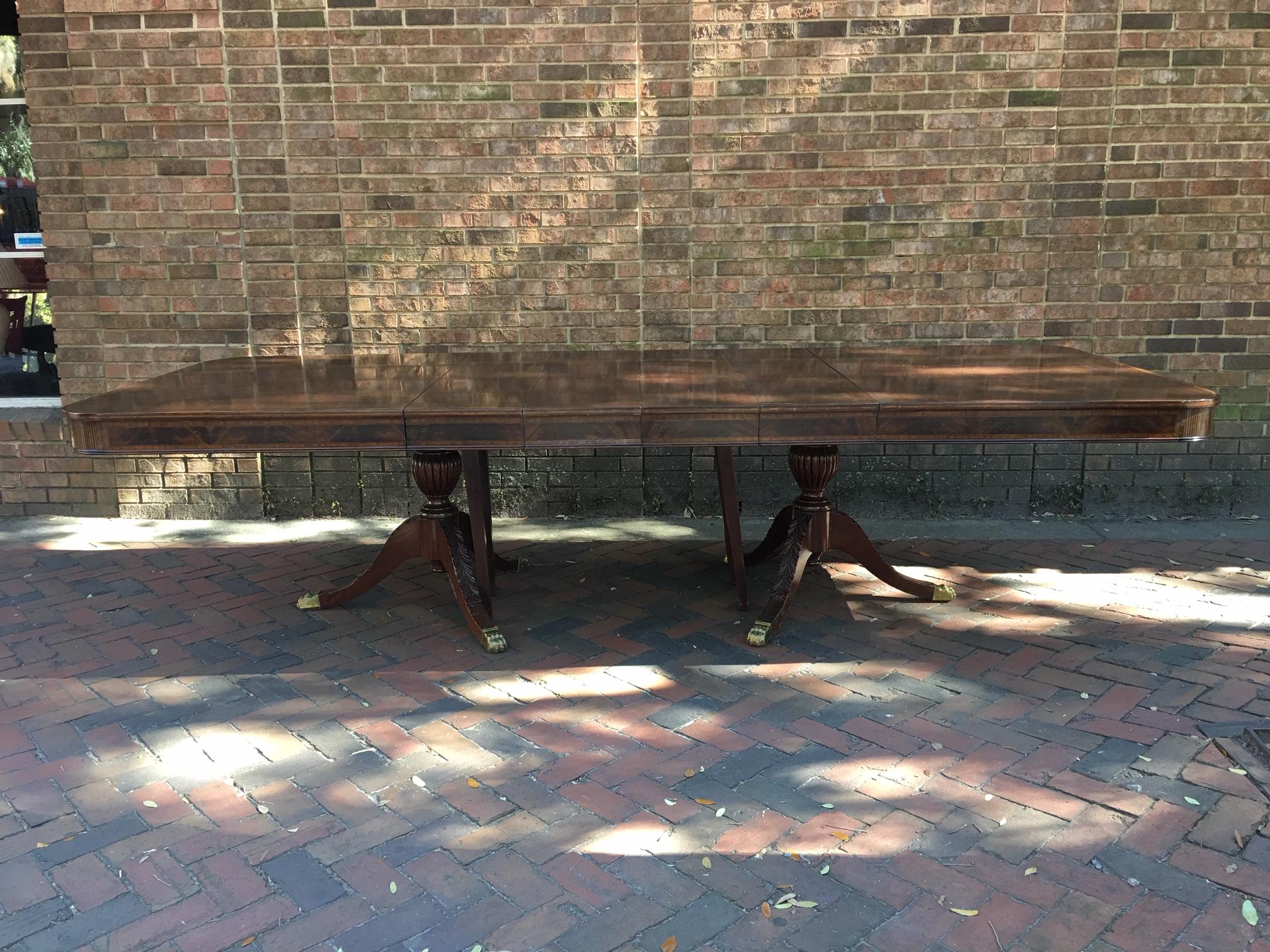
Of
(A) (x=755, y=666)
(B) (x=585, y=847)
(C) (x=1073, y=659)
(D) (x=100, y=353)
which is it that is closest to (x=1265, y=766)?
(C) (x=1073, y=659)

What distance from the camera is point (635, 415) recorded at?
2990mm

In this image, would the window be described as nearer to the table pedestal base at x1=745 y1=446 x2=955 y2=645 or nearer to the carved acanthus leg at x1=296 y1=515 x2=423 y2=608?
the carved acanthus leg at x1=296 y1=515 x2=423 y2=608

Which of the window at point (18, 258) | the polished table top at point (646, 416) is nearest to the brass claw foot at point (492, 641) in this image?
the polished table top at point (646, 416)

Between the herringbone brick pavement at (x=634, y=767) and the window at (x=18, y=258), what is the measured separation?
165 centimetres

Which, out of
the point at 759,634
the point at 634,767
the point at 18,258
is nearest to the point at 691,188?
the point at 759,634

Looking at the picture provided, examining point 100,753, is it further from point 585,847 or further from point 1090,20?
point 1090,20

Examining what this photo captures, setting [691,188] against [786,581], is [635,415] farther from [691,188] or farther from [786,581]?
[691,188]

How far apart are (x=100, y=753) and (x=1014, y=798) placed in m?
2.63

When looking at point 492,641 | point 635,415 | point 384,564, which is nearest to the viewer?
point 635,415

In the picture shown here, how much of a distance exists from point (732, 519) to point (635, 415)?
3.59 ft

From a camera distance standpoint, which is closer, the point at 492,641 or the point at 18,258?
the point at 492,641

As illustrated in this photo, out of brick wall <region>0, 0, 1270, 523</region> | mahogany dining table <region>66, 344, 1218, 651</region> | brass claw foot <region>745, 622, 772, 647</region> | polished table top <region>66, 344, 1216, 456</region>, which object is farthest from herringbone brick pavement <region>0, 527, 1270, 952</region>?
brick wall <region>0, 0, 1270, 523</region>

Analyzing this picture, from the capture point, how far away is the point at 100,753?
9.45 feet

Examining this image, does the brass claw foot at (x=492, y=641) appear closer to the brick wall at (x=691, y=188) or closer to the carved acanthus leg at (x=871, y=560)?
the carved acanthus leg at (x=871, y=560)
